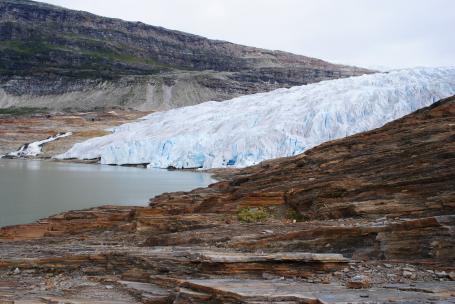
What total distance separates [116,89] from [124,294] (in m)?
138

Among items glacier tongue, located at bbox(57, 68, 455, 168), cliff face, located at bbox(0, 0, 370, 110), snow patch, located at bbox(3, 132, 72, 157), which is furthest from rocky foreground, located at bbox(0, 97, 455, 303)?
cliff face, located at bbox(0, 0, 370, 110)

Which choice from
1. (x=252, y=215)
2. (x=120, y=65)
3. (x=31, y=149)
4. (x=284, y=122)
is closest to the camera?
(x=252, y=215)

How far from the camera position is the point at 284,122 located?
47.0 metres

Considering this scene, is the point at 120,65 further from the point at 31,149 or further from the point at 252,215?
the point at 252,215

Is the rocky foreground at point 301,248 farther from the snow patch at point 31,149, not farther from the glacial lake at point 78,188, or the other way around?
the snow patch at point 31,149

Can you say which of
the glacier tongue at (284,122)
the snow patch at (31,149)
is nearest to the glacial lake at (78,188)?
the glacier tongue at (284,122)

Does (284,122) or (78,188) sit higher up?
(284,122)

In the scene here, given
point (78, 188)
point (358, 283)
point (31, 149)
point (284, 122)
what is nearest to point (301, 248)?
point (358, 283)

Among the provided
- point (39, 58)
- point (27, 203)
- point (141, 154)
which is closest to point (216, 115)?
point (141, 154)

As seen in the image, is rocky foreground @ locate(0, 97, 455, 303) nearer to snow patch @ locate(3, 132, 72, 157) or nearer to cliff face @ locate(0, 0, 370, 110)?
snow patch @ locate(3, 132, 72, 157)

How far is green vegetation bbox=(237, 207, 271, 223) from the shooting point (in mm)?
15164

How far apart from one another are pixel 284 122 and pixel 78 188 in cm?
1851

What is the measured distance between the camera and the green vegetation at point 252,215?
15164mm

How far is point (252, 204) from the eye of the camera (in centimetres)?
1698
